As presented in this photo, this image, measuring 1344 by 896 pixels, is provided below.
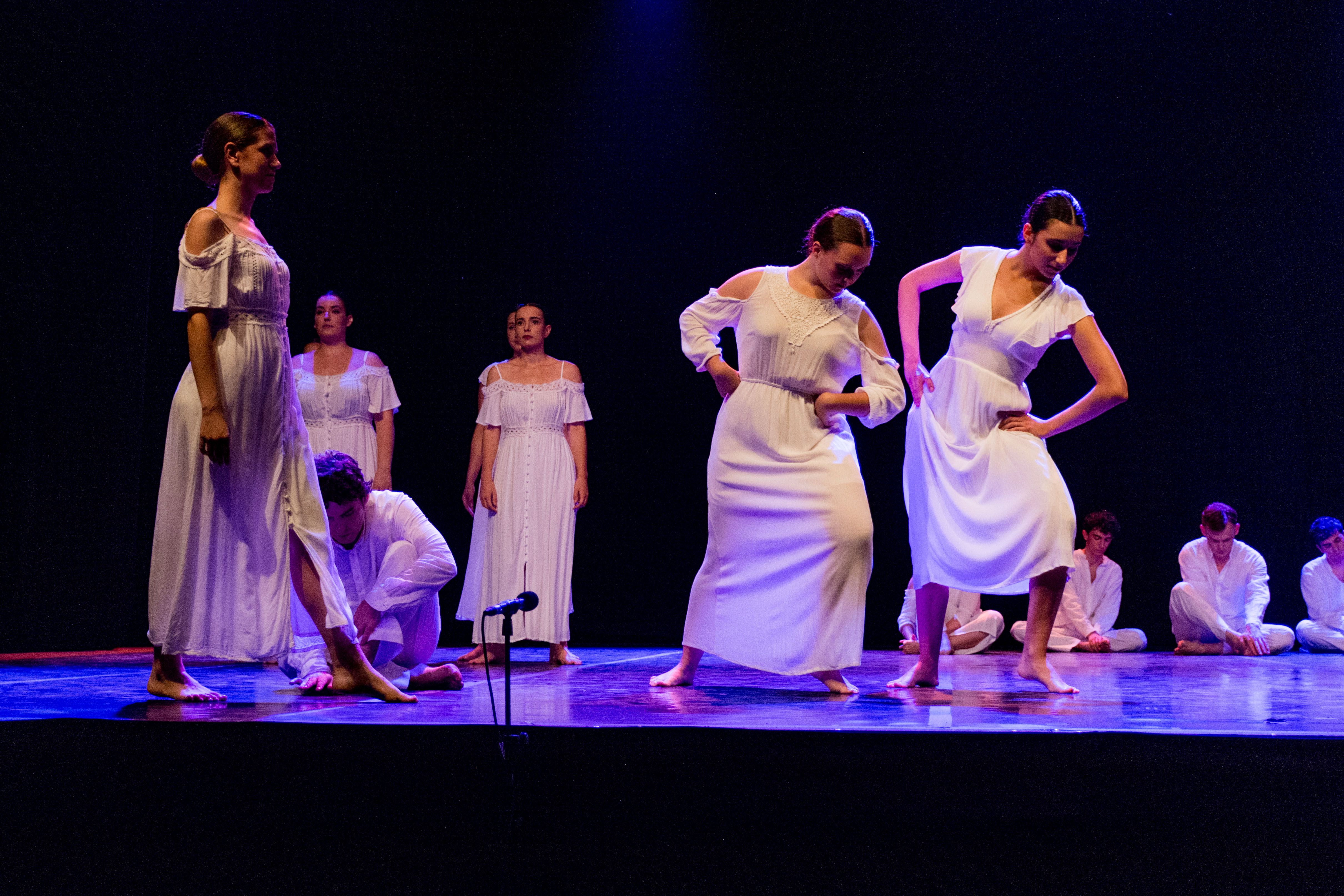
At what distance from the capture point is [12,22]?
5.26 metres

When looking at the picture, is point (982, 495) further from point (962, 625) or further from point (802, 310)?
point (962, 625)

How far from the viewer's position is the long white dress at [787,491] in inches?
133

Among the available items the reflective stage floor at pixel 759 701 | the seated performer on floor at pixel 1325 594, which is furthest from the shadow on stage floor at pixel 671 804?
the seated performer on floor at pixel 1325 594

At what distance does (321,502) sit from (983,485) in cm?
201

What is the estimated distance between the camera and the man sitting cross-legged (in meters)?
6.42

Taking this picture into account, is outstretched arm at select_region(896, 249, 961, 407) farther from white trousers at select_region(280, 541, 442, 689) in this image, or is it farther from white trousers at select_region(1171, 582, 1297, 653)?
white trousers at select_region(1171, 582, 1297, 653)

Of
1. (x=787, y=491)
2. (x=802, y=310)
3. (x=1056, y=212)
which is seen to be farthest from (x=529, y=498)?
(x=1056, y=212)

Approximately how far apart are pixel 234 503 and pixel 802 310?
1.77 m

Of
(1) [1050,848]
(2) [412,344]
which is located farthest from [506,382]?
(1) [1050,848]

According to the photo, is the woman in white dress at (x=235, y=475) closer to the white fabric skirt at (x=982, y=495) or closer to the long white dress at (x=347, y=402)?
the white fabric skirt at (x=982, y=495)

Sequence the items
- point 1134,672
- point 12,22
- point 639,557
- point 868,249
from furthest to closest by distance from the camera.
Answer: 1. point 639,557
2. point 12,22
3. point 1134,672
4. point 868,249

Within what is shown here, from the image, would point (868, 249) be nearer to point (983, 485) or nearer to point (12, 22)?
point (983, 485)

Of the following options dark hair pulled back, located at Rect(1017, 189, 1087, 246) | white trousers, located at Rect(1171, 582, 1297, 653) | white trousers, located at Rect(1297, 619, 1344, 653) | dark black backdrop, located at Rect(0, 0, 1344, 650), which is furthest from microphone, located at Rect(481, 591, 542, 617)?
white trousers, located at Rect(1297, 619, 1344, 653)

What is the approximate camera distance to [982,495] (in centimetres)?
351
